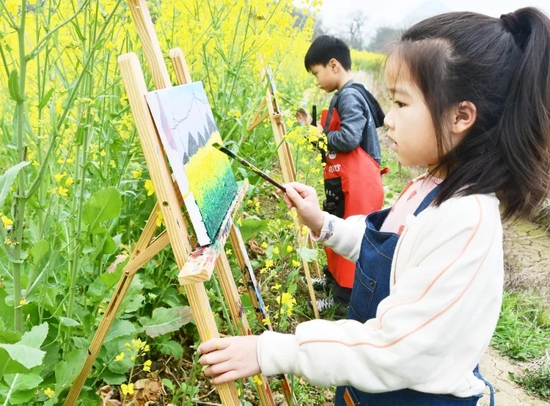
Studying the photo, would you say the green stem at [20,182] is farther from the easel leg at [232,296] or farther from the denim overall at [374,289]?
the denim overall at [374,289]

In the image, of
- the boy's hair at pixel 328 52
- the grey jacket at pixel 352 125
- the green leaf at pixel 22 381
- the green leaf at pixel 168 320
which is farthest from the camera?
the boy's hair at pixel 328 52

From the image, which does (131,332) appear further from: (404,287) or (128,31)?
(128,31)

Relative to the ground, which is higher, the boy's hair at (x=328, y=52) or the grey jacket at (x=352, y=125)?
the boy's hair at (x=328, y=52)

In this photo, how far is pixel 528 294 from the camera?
3.83m

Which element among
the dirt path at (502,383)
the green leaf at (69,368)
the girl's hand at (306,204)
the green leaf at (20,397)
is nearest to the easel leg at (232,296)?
the girl's hand at (306,204)

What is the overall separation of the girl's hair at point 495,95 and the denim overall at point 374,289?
0.12 meters

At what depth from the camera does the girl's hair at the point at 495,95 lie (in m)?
0.99

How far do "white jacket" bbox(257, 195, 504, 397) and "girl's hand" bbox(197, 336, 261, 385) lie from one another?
0.08ft

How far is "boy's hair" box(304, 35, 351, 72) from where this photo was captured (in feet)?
10.2

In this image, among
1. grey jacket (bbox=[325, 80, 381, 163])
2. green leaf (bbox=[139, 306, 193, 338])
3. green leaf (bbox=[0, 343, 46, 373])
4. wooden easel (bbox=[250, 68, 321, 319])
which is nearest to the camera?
green leaf (bbox=[0, 343, 46, 373])

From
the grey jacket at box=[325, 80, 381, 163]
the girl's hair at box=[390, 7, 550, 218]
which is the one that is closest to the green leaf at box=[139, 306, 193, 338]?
the girl's hair at box=[390, 7, 550, 218]

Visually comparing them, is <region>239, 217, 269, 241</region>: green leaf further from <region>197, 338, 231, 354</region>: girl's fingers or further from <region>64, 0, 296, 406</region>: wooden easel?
<region>197, 338, 231, 354</region>: girl's fingers

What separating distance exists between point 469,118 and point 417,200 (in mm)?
287

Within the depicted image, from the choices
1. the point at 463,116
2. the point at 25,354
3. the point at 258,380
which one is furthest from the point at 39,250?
the point at 463,116
